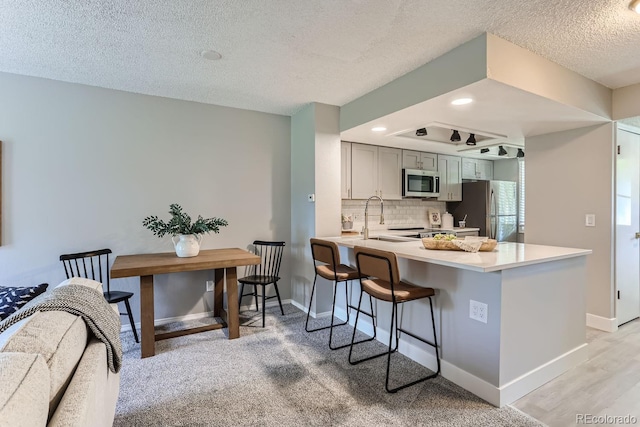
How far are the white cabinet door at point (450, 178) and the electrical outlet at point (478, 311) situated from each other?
345 centimetres

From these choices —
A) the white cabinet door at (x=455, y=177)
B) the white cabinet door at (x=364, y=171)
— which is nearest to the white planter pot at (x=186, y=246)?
the white cabinet door at (x=364, y=171)

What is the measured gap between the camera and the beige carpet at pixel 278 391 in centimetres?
188

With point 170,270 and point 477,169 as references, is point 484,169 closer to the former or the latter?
point 477,169

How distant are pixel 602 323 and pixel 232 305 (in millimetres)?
3602

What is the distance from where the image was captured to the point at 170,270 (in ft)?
8.99

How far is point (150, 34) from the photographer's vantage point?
220cm

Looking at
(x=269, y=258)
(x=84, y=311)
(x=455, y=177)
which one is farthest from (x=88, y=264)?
(x=455, y=177)

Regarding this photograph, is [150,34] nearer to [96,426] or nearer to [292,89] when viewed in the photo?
[292,89]

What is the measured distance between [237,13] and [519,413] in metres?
2.88

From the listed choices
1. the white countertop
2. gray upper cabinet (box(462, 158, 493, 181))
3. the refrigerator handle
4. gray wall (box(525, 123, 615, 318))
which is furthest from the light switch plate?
gray upper cabinet (box(462, 158, 493, 181))

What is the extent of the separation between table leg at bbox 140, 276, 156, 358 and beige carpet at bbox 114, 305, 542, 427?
81 mm

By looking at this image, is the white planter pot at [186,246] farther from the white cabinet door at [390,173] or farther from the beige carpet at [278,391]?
the white cabinet door at [390,173]

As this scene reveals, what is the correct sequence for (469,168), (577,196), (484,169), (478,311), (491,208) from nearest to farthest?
(478,311)
(577,196)
(491,208)
(469,168)
(484,169)

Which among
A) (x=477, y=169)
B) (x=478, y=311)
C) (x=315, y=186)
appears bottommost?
(x=478, y=311)
